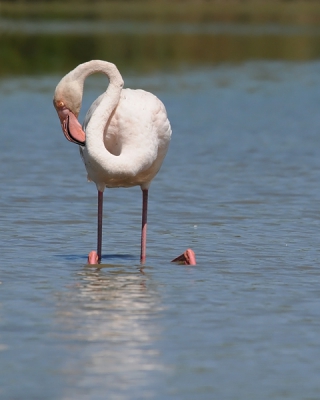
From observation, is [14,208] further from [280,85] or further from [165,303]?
[280,85]

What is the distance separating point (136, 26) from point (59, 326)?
4442cm

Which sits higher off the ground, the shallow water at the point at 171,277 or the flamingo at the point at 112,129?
the flamingo at the point at 112,129

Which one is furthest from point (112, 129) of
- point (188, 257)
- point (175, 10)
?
point (175, 10)

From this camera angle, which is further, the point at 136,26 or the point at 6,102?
the point at 136,26

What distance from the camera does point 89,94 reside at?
76.9 feet

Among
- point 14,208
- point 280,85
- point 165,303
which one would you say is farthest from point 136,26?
point 165,303

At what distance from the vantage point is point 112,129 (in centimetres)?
827

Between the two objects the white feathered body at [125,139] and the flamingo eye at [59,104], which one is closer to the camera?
the white feathered body at [125,139]

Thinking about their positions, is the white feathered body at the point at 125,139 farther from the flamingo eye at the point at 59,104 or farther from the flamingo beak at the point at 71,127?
the flamingo eye at the point at 59,104

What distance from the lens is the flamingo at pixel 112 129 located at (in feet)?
26.4

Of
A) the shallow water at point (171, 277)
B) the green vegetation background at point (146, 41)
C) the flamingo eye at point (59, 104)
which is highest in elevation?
the green vegetation background at point (146, 41)

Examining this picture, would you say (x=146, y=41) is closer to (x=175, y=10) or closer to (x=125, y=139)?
(x=125, y=139)

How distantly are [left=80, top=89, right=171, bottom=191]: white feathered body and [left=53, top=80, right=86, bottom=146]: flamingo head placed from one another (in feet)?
0.31

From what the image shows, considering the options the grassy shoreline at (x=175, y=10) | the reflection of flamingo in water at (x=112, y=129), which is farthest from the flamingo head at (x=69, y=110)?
the grassy shoreline at (x=175, y=10)
